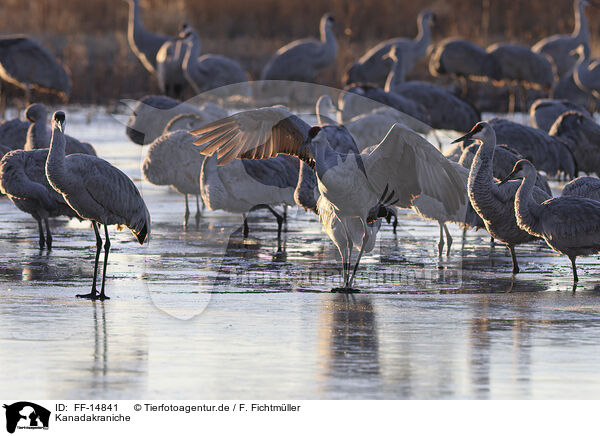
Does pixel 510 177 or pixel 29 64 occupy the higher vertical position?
pixel 29 64

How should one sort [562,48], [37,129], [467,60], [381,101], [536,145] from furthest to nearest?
[562,48] < [467,60] < [381,101] < [536,145] < [37,129]

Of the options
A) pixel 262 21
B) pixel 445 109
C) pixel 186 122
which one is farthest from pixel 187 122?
pixel 262 21

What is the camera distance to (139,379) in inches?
252

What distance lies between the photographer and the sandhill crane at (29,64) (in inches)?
909

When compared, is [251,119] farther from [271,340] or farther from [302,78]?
[302,78]

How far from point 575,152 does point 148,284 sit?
7886 millimetres

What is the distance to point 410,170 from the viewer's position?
9.57 meters

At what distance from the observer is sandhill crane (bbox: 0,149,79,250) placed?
11211mm

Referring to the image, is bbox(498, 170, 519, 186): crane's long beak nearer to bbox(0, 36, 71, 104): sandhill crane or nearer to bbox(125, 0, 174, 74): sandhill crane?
bbox(0, 36, 71, 104): sandhill crane

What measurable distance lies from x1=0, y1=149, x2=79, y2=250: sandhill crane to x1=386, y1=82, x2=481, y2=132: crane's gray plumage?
395 inches

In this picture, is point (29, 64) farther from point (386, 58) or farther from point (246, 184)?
point (246, 184)

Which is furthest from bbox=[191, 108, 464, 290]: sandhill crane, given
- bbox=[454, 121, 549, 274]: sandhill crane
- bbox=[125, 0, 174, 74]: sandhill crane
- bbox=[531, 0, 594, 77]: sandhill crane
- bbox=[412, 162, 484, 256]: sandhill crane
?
bbox=[531, 0, 594, 77]: sandhill crane

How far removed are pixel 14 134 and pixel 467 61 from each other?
1339 centimetres

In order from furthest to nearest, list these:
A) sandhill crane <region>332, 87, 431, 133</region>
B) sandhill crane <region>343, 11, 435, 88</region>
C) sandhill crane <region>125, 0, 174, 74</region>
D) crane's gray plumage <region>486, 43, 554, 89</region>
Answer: sandhill crane <region>125, 0, 174, 74</region> → crane's gray plumage <region>486, 43, 554, 89</region> → sandhill crane <region>343, 11, 435, 88</region> → sandhill crane <region>332, 87, 431, 133</region>
